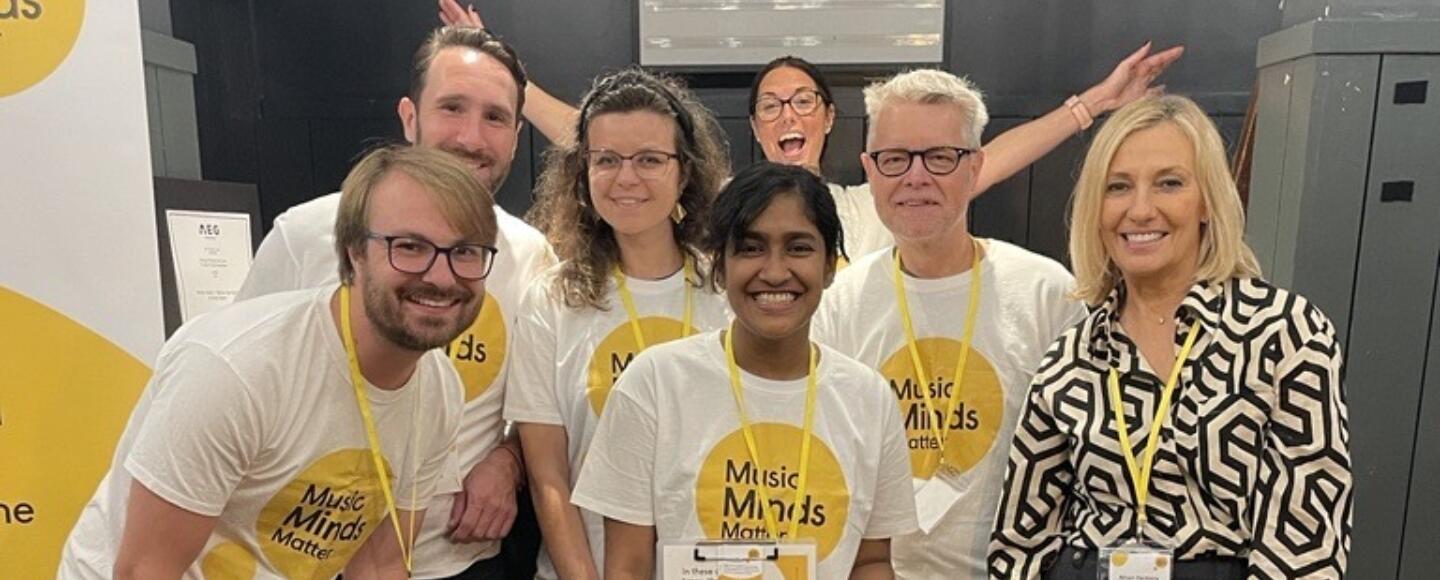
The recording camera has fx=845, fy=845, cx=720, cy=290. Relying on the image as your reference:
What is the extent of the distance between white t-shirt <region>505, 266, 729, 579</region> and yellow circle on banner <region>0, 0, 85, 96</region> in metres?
1.28

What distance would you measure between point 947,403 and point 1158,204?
530 mm

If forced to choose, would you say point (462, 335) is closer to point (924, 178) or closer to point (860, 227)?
point (924, 178)

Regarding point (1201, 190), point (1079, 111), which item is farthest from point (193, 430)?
point (1079, 111)

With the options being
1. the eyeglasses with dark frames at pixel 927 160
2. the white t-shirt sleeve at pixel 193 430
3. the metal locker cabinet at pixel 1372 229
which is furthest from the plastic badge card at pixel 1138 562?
the metal locker cabinet at pixel 1372 229

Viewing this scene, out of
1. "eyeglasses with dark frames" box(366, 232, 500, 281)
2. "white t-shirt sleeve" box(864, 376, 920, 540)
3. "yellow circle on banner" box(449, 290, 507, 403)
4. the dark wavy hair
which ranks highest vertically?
the dark wavy hair

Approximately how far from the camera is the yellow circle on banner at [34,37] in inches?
74.3

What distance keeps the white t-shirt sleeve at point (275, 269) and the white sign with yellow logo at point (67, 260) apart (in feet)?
1.44

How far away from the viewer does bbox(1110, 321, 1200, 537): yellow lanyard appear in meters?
1.39

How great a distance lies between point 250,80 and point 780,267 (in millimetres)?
3237

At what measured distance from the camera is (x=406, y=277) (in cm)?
133

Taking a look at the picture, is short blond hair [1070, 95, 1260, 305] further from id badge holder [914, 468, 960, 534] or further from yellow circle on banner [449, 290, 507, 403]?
yellow circle on banner [449, 290, 507, 403]

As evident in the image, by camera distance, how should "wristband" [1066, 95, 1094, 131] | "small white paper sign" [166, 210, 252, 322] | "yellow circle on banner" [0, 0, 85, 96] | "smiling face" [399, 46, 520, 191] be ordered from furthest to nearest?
"wristband" [1066, 95, 1094, 131]
"small white paper sign" [166, 210, 252, 322]
"smiling face" [399, 46, 520, 191]
"yellow circle on banner" [0, 0, 85, 96]

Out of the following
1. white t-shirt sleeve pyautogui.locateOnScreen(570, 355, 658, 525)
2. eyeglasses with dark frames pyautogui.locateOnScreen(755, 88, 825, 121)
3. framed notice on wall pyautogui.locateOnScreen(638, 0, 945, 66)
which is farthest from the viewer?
framed notice on wall pyautogui.locateOnScreen(638, 0, 945, 66)

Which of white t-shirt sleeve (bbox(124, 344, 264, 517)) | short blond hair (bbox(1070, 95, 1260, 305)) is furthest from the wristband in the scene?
white t-shirt sleeve (bbox(124, 344, 264, 517))
